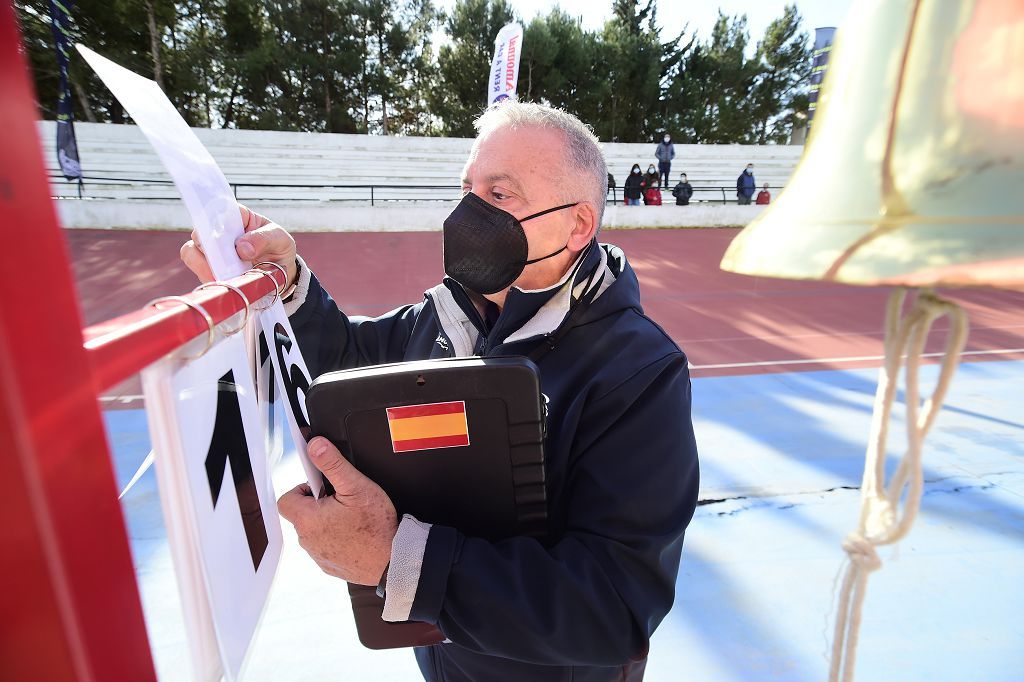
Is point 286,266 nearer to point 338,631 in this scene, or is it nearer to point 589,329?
point 589,329

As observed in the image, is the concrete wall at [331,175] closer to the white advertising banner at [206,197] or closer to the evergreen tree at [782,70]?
the evergreen tree at [782,70]

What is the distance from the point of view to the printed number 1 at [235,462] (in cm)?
64

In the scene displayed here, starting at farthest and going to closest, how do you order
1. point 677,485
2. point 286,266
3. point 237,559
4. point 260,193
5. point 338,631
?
point 260,193 → point 338,631 → point 286,266 → point 677,485 → point 237,559

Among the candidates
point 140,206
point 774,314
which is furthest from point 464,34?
point 774,314

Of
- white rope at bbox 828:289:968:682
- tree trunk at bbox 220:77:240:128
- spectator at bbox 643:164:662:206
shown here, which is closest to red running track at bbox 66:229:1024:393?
spectator at bbox 643:164:662:206

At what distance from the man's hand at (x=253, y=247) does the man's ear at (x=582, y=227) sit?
2.33 feet

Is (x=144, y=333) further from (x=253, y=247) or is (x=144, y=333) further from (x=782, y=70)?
(x=782, y=70)

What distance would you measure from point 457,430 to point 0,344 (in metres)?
0.67

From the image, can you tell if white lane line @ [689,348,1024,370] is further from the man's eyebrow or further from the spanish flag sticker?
the spanish flag sticker

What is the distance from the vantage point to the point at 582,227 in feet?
4.88

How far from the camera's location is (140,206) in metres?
12.3

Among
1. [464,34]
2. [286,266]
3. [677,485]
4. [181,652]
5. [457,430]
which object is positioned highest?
[464,34]

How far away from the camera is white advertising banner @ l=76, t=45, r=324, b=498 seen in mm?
615

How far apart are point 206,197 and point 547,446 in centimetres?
75
